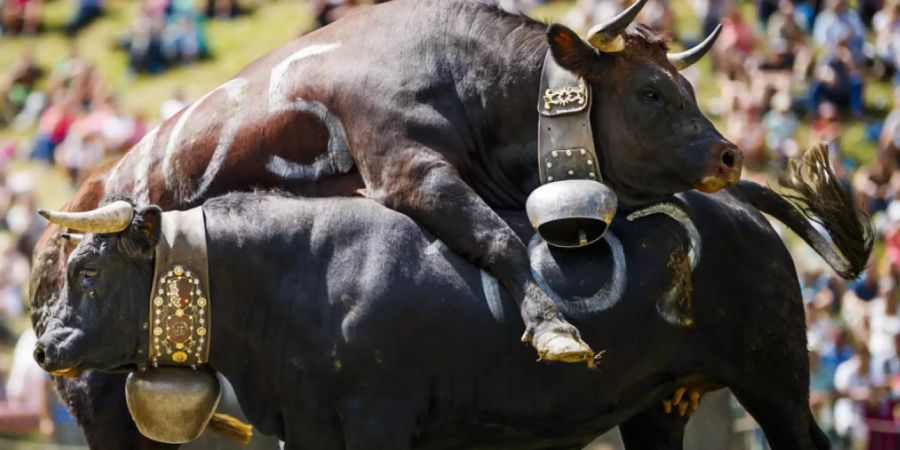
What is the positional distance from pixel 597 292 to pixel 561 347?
629 millimetres

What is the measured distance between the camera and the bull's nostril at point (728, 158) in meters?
7.22

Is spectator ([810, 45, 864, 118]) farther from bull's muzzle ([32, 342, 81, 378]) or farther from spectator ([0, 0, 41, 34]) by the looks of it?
bull's muzzle ([32, 342, 81, 378])

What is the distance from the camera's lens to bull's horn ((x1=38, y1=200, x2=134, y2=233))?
7004mm

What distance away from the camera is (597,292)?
7316 millimetres

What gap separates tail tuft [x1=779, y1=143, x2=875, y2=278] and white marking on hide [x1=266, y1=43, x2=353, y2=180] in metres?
2.24

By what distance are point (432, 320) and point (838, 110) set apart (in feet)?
38.7

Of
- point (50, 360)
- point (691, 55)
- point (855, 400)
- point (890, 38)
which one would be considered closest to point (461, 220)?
point (691, 55)

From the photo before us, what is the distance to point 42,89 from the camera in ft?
75.7

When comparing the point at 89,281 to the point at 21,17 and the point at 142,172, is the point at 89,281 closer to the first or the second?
the point at 142,172

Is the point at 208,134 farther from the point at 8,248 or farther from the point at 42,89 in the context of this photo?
the point at 42,89

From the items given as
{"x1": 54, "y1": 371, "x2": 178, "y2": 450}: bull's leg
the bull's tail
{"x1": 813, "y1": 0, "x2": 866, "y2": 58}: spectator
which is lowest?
{"x1": 813, "y1": 0, "x2": 866, "y2": 58}: spectator

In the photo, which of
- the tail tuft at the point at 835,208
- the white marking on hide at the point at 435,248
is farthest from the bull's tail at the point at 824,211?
the white marking on hide at the point at 435,248

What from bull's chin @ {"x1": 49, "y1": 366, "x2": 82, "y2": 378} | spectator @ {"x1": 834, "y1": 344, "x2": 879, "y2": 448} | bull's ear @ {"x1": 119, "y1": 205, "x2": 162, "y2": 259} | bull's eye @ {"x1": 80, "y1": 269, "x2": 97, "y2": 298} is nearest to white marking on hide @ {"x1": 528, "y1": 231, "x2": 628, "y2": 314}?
bull's ear @ {"x1": 119, "y1": 205, "x2": 162, "y2": 259}

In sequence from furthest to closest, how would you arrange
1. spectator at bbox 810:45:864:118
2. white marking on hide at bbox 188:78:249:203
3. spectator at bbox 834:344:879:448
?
1. spectator at bbox 810:45:864:118
2. spectator at bbox 834:344:879:448
3. white marking on hide at bbox 188:78:249:203
